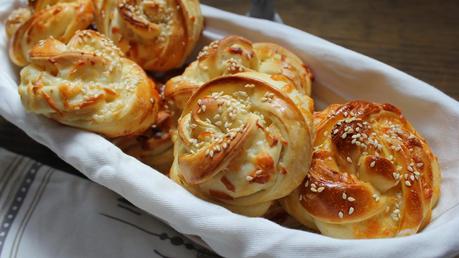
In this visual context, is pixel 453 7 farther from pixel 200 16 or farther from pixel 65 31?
pixel 65 31

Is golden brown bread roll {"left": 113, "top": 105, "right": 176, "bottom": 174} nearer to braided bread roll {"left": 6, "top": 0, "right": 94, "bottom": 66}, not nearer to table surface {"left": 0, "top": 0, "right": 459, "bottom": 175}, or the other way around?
braided bread roll {"left": 6, "top": 0, "right": 94, "bottom": 66}

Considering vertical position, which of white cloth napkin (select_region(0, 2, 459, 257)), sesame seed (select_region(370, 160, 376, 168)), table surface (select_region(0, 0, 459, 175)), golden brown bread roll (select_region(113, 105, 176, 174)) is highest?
sesame seed (select_region(370, 160, 376, 168))

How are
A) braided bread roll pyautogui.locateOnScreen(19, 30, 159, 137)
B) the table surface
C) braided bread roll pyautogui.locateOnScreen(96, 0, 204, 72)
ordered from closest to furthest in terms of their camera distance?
braided bread roll pyautogui.locateOnScreen(19, 30, 159, 137), braided bread roll pyautogui.locateOnScreen(96, 0, 204, 72), the table surface

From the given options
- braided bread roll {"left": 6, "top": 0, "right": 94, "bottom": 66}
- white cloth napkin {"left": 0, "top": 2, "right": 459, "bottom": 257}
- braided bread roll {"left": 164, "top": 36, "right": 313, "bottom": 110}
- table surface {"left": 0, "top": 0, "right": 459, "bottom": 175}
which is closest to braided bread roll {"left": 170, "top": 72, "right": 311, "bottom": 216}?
white cloth napkin {"left": 0, "top": 2, "right": 459, "bottom": 257}

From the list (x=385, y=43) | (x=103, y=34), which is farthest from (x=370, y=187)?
(x=385, y=43)

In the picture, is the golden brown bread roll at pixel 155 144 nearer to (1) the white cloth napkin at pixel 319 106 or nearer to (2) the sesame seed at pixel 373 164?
(1) the white cloth napkin at pixel 319 106

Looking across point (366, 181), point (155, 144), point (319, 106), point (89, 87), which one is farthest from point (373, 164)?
point (89, 87)

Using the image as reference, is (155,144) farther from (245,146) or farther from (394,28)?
(394,28)
